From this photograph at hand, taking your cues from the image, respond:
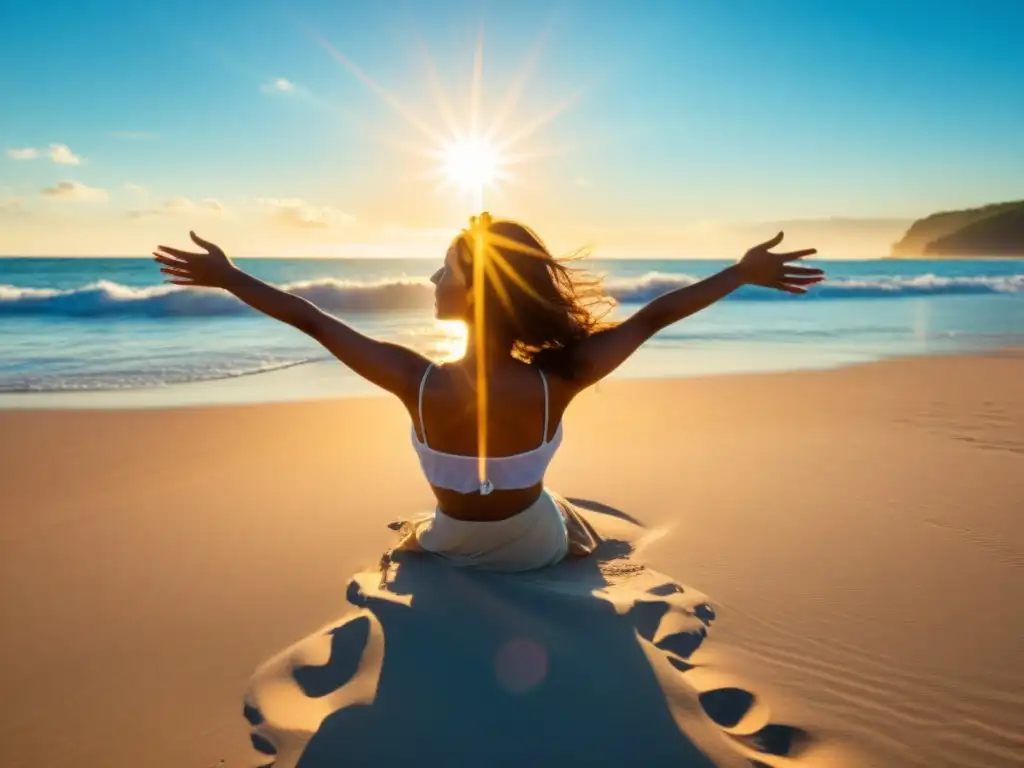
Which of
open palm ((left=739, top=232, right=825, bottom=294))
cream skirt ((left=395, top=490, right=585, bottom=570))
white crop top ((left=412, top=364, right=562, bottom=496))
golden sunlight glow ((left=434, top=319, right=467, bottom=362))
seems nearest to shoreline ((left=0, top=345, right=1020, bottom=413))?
golden sunlight glow ((left=434, top=319, right=467, bottom=362))

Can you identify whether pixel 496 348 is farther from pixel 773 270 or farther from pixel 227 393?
pixel 227 393

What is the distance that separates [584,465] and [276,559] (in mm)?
2536

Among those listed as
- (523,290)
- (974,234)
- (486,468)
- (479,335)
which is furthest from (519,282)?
(974,234)

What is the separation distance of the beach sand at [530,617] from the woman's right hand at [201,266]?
1343 mm

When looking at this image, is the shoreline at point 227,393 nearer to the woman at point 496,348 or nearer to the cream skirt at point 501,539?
the cream skirt at point 501,539

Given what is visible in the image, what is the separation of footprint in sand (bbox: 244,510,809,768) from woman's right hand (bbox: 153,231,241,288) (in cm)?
134

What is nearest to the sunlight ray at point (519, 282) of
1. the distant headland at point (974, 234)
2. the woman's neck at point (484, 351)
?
the woman's neck at point (484, 351)

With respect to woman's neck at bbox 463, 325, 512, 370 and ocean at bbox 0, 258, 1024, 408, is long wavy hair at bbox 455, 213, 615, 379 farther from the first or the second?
ocean at bbox 0, 258, 1024, 408

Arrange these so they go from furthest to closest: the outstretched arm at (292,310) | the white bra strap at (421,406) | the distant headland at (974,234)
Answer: the distant headland at (974,234), the white bra strap at (421,406), the outstretched arm at (292,310)

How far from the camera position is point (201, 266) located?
2.46 metres

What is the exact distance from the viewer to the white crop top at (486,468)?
2731 millimetres

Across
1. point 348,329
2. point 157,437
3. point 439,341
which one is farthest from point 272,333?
point 348,329

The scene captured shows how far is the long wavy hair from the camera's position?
2570 millimetres

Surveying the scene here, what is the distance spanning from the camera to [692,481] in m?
4.91
